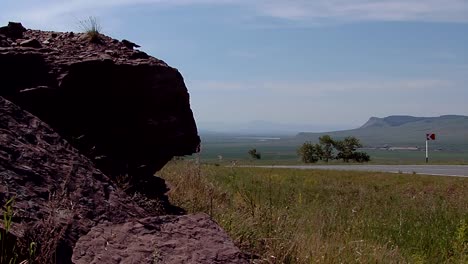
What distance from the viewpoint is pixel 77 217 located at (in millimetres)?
4008

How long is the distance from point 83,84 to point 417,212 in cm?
698

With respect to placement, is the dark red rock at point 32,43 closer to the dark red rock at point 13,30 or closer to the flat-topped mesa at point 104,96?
the flat-topped mesa at point 104,96

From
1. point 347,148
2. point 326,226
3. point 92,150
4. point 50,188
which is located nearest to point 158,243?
point 50,188

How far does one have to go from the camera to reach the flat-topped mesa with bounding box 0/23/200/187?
19.0 feet

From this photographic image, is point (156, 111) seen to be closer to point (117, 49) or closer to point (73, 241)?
point (117, 49)

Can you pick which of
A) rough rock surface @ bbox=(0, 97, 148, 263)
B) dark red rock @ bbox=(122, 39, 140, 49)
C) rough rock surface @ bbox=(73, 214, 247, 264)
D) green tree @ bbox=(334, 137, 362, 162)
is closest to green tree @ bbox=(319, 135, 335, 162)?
green tree @ bbox=(334, 137, 362, 162)

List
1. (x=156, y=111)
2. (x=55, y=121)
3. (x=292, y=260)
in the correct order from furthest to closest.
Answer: (x=156, y=111) → (x=55, y=121) → (x=292, y=260)

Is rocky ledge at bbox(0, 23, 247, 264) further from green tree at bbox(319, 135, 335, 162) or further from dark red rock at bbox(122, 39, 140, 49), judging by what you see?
green tree at bbox(319, 135, 335, 162)

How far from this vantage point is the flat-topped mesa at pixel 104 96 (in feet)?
19.0

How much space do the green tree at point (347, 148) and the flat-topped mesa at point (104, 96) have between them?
40905mm

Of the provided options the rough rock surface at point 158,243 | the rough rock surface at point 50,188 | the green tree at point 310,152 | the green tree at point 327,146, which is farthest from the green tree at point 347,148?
the rough rock surface at point 158,243

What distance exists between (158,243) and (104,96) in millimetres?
2655

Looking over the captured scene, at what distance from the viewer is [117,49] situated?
21.8 feet

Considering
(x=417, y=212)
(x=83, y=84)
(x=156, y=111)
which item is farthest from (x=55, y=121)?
(x=417, y=212)
